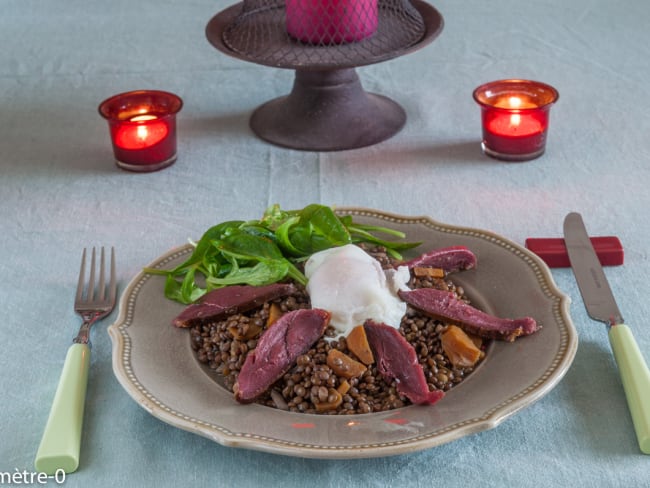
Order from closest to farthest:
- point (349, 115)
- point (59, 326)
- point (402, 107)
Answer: point (59, 326)
point (349, 115)
point (402, 107)

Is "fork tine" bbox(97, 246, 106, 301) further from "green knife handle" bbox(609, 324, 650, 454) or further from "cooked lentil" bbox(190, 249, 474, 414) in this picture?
"green knife handle" bbox(609, 324, 650, 454)

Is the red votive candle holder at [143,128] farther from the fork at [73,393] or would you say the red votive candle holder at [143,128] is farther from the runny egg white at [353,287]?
the runny egg white at [353,287]

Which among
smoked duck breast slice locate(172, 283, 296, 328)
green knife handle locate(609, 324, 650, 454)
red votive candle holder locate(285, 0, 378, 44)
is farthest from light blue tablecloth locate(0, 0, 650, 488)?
red votive candle holder locate(285, 0, 378, 44)

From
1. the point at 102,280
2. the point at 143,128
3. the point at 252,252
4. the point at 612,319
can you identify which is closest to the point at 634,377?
the point at 612,319

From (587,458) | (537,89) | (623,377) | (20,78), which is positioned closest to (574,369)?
(623,377)

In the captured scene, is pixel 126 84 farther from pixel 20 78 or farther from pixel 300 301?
pixel 300 301

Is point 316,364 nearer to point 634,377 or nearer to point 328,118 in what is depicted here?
point 634,377
